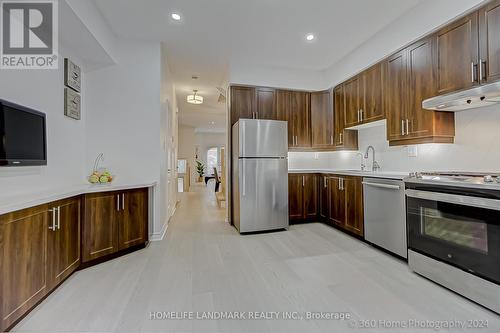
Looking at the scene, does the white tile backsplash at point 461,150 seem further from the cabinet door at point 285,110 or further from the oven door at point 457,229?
the cabinet door at point 285,110

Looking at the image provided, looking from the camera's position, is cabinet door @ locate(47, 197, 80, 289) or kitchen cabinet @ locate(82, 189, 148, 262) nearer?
cabinet door @ locate(47, 197, 80, 289)

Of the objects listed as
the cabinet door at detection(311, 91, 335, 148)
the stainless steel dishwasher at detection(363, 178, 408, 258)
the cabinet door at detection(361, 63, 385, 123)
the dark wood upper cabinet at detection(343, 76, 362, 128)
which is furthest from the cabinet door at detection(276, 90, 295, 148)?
the stainless steel dishwasher at detection(363, 178, 408, 258)

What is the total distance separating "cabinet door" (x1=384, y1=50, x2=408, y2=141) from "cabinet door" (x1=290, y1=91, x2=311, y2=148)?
1.54 metres

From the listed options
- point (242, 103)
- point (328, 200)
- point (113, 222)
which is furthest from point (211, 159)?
point (113, 222)

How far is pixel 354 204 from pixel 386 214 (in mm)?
593

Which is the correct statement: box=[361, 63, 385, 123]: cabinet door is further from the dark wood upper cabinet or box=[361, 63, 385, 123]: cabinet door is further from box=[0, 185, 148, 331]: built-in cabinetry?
box=[0, 185, 148, 331]: built-in cabinetry

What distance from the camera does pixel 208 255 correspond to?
2.86m

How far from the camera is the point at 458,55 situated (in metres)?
2.30

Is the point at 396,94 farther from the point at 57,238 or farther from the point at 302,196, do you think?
the point at 57,238

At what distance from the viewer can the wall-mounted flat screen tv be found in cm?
181

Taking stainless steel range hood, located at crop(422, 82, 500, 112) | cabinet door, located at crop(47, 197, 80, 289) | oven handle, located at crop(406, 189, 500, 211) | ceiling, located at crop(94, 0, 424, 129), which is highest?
ceiling, located at crop(94, 0, 424, 129)

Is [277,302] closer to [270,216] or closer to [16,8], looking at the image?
[270,216]

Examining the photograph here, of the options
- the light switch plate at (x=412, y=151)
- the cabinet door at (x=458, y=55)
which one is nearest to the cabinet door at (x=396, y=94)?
the light switch plate at (x=412, y=151)

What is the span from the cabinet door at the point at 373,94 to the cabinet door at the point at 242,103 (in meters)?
1.86
